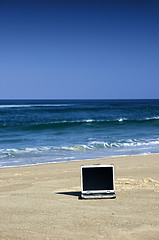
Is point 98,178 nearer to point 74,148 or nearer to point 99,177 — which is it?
point 99,177

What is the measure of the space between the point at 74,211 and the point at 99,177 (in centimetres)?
97

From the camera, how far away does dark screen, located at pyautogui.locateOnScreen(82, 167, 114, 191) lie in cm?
582

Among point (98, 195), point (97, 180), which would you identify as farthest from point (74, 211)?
point (97, 180)

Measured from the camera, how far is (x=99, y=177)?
5836 millimetres

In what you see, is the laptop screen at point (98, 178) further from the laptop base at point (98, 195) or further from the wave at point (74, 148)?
the wave at point (74, 148)

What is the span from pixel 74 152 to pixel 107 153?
5.28ft

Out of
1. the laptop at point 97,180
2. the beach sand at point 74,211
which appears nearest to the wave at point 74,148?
the beach sand at point 74,211

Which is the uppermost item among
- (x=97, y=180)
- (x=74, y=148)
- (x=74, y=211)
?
(x=97, y=180)

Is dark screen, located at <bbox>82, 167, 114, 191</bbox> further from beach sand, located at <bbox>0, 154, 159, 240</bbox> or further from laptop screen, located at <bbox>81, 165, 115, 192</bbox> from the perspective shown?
beach sand, located at <bbox>0, 154, 159, 240</bbox>

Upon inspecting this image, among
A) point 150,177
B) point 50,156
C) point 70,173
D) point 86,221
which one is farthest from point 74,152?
point 86,221

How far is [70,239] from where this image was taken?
4039 millimetres

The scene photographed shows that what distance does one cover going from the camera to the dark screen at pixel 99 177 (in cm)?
582

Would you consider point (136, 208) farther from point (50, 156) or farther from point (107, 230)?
point (50, 156)

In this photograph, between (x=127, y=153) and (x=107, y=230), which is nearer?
(x=107, y=230)
